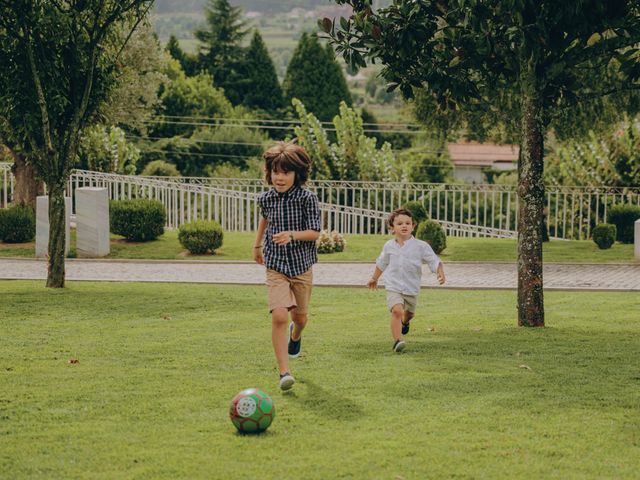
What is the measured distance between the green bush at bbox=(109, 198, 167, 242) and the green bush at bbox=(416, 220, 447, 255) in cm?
514

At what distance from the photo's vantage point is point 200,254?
2148 centimetres

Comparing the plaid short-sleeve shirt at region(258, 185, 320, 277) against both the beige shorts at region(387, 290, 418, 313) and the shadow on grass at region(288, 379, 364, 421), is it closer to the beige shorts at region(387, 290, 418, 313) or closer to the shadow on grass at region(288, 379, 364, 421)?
the shadow on grass at region(288, 379, 364, 421)

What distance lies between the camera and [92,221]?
68.1 ft

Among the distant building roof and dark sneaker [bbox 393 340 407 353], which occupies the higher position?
the distant building roof

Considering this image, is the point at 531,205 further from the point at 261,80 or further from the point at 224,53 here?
the point at 224,53

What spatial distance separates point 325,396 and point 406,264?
2658 millimetres

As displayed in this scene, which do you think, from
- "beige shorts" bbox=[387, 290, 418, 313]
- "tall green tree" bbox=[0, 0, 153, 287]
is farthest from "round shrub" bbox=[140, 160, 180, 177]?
"beige shorts" bbox=[387, 290, 418, 313]

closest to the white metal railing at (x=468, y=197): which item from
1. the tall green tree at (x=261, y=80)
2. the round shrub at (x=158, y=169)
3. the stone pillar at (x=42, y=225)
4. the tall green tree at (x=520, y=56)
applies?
the stone pillar at (x=42, y=225)

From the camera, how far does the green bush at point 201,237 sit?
2128 centimetres

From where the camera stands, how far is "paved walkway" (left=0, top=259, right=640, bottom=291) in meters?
17.0

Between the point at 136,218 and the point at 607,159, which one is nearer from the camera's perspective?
the point at 136,218

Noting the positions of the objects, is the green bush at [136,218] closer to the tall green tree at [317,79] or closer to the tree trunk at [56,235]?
the tree trunk at [56,235]

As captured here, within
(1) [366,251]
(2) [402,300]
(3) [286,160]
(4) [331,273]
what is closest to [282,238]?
(3) [286,160]

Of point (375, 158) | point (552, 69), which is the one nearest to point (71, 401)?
point (552, 69)
